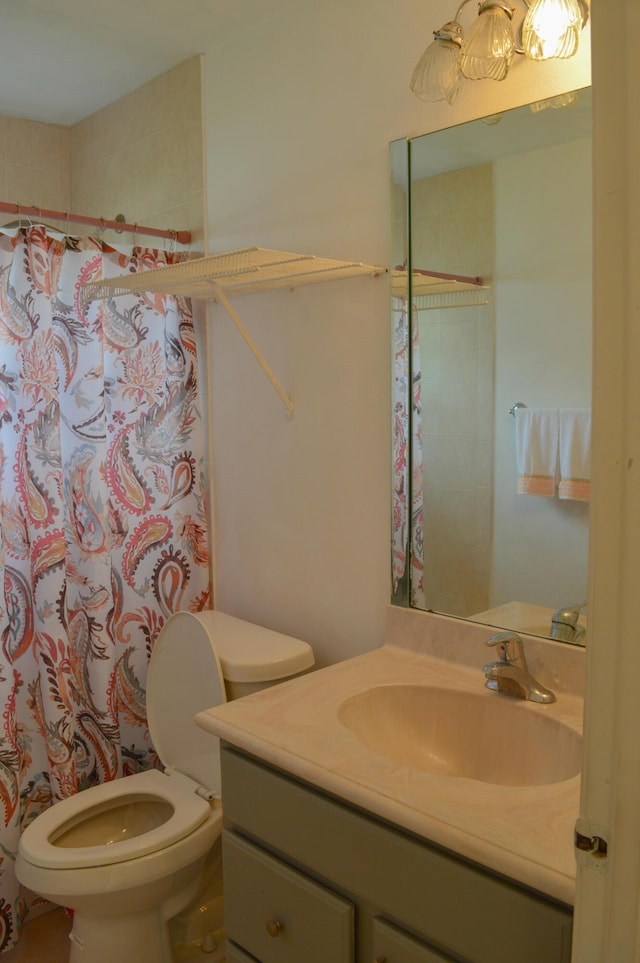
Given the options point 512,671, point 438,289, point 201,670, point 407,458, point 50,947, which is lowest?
point 50,947

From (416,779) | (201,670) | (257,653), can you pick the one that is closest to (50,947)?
(201,670)

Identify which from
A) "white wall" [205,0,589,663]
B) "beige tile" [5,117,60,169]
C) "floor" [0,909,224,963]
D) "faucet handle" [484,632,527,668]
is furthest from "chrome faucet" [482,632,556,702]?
"beige tile" [5,117,60,169]

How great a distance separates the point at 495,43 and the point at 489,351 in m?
0.54

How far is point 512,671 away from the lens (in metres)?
1.42

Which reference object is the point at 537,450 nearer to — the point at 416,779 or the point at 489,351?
the point at 489,351

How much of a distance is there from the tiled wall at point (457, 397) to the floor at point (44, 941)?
1.44 meters

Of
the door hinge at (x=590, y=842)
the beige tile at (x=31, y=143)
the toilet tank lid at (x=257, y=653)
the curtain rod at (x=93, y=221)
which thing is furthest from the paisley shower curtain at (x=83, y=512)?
the door hinge at (x=590, y=842)

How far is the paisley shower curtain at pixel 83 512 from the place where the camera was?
1.95 metres

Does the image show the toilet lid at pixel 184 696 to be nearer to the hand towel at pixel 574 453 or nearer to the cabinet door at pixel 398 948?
the cabinet door at pixel 398 948

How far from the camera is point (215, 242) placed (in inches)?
85.7

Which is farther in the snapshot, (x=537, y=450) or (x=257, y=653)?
(x=257, y=653)

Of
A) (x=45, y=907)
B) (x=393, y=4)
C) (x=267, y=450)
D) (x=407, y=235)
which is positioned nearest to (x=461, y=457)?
(x=407, y=235)

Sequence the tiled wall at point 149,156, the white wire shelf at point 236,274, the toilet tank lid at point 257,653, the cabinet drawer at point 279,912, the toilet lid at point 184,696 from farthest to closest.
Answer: the tiled wall at point 149,156 → the toilet lid at point 184,696 → the toilet tank lid at point 257,653 → the white wire shelf at point 236,274 → the cabinet drawer at point 279,912

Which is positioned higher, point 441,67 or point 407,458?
point 441,67
